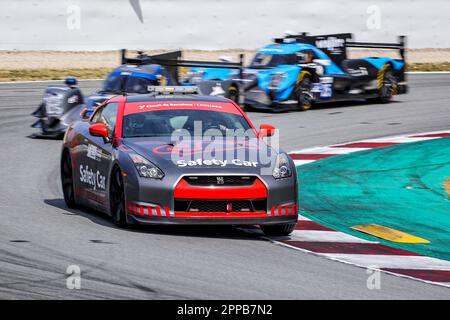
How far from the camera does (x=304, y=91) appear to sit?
21547 millimetres

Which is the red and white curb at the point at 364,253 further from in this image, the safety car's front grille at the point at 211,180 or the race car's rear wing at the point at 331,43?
the race car's rear wing at the point at 331,43

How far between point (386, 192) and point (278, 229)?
10.4 ft

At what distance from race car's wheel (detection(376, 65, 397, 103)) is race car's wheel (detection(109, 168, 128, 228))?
47.1ft

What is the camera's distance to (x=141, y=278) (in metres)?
7.34

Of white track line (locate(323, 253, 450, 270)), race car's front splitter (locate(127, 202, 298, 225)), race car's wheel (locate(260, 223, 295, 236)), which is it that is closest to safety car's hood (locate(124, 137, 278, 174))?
race car's front splitter (locate(127, 202, 298, 225))

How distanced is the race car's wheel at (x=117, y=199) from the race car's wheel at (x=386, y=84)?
14.4 meters

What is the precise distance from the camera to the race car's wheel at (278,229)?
9505mm

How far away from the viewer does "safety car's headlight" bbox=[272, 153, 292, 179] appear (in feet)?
30.5

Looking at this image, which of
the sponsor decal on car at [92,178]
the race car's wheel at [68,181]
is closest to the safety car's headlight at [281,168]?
the sponsor decal on car at [92,178]

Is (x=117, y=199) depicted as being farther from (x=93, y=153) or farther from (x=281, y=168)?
(x=281, y=168)

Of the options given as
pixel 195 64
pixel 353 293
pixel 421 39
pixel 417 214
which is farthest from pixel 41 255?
pixel 421 39

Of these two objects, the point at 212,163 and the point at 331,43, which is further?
the point at 331,43

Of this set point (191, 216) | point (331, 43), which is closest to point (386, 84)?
point (331, 43)
